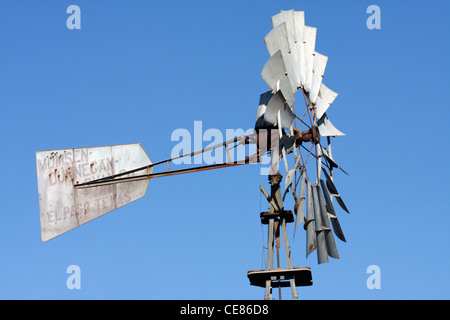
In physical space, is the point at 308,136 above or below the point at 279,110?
below

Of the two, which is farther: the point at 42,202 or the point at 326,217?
the point at 42,202

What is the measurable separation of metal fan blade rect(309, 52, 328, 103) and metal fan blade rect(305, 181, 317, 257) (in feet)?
7.58

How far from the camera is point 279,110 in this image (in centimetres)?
1730

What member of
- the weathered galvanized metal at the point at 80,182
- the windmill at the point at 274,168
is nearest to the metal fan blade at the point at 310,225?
the windmill at the point at 274,168

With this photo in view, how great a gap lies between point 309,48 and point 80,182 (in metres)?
7.07

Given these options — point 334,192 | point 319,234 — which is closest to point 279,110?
point 334,192

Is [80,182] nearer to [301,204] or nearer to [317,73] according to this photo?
[301,204]

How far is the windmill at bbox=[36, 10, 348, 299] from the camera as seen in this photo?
17219mm
